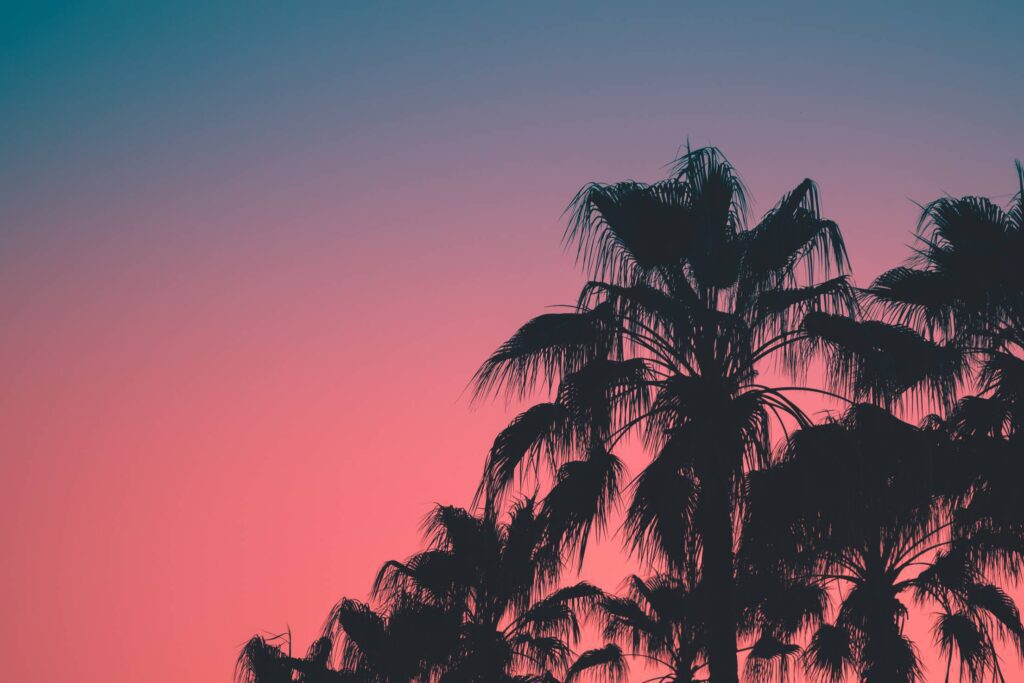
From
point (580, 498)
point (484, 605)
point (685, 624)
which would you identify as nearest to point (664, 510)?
point (580, 498)

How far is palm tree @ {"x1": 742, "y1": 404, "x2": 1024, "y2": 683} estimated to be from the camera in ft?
38.6

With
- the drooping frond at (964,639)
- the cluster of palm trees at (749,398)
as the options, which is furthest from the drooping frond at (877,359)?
the drooping frond at (964,639)

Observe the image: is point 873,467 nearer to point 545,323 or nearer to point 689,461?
point 689,461

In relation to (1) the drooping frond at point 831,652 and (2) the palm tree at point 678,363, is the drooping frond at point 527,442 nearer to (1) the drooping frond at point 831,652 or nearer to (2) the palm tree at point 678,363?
(2) the palm tree at point 678,363

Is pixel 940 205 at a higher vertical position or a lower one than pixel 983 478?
higher

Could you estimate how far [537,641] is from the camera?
75.7 feet

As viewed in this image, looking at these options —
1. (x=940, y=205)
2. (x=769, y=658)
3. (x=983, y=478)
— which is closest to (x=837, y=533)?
(x=983, y=478)

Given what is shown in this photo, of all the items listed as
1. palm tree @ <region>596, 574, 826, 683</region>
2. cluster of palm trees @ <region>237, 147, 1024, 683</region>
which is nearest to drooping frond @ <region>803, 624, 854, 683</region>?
palm tree @ <region>596, 574, 826, 683</region>

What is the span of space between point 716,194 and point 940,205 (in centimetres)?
393

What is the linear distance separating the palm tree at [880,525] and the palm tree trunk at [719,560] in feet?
1.15

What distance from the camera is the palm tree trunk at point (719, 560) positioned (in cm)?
1237

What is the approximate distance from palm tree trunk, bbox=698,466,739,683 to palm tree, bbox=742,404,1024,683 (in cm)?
35

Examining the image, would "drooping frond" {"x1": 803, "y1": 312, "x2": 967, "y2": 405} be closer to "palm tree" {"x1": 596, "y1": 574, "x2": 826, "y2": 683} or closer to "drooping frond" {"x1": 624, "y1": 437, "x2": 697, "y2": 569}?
"drooping frond" {"x1": 624, "y1": 437, "x2": 697, "y2": 569}

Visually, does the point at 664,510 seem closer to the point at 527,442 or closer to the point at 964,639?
the point at 527,442
